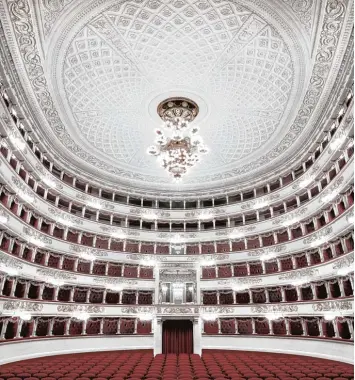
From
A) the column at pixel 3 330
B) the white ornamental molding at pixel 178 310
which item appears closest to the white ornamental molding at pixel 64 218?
the column at pixel 3 330

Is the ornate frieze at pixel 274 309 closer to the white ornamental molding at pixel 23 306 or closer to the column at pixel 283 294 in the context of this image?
the column at pixel 283 294

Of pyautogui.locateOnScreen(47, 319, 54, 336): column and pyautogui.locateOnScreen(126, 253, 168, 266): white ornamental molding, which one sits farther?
pyautogui.locateOnScreen(126, 253, 168, 266): white ornamental molding

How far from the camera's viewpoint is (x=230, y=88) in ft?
58.6

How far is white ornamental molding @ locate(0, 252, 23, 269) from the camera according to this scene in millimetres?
16500

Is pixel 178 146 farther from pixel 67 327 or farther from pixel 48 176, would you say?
pixel 67 327

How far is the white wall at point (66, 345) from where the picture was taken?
16306mm

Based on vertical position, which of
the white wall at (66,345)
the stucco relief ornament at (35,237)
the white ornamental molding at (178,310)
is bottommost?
the white wall at (66,345)

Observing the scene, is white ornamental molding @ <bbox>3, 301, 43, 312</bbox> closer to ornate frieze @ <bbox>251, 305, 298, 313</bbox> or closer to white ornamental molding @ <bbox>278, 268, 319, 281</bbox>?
ornate frieze @ <bbox>251, 305, 298, 313</bbox>

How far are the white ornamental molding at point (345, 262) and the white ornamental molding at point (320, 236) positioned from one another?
71.0 inches

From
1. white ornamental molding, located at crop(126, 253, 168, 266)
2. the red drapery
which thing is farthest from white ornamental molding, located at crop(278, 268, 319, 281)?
white ornamental molding, located at crop(126, 253, 168, 266)

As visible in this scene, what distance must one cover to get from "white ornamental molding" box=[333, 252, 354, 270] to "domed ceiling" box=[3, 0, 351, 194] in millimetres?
8276

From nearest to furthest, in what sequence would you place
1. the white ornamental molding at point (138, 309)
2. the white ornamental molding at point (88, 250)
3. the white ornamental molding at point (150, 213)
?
the white ornamental molding at point (88, 250) → the white ornamental molding at point (138, 309) → the white ornamental molding at point (150, 213)

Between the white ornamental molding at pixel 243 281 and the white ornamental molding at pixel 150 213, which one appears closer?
the white ornamental molding at pixel 243 281

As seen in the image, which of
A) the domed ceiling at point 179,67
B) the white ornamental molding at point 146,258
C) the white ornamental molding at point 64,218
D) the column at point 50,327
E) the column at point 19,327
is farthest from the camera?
the white ornamental molding at point 146,258
